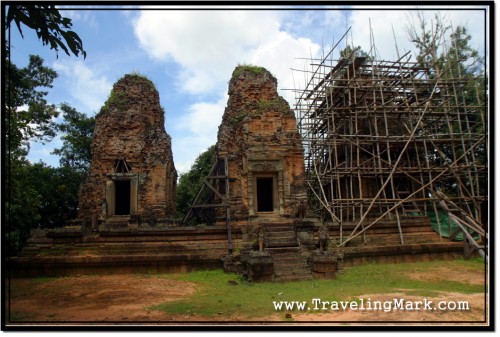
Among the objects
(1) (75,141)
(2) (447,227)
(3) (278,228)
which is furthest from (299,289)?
(1) (75,141)

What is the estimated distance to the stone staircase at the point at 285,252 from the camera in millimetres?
10847

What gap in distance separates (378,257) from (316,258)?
145 inches

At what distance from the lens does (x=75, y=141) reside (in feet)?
90.8

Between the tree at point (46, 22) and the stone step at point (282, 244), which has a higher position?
the tree at point (46, 22)

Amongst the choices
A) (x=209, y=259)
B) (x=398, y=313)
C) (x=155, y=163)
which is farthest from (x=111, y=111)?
(x=398, y=313)

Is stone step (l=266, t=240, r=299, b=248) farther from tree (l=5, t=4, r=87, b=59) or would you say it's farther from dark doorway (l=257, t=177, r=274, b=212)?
tree (l=5, t=4, r=87, b=59)

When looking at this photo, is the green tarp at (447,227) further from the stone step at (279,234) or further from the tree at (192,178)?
the tree at (192,178)

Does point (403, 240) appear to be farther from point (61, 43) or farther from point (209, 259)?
point (61, 43)

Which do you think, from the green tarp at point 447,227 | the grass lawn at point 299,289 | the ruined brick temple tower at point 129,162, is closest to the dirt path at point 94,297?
the grass lawn at point 299,289

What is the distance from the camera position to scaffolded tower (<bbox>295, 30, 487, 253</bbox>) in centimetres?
1695

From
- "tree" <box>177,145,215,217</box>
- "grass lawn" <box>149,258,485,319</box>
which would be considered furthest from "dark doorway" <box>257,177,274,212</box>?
"tree" <box>177,145,215,217</box>

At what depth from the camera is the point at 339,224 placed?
14.8 metres

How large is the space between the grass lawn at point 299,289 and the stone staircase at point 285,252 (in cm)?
44

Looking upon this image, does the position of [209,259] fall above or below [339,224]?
below
